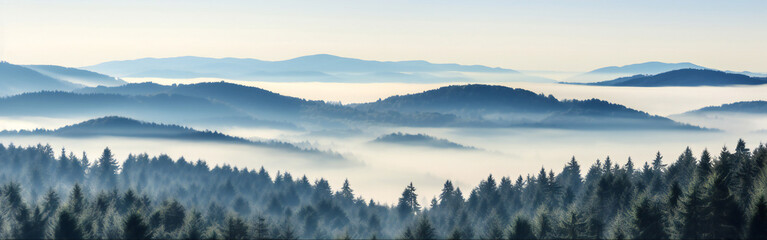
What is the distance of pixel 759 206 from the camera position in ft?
213

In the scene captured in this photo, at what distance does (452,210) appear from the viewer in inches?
5645

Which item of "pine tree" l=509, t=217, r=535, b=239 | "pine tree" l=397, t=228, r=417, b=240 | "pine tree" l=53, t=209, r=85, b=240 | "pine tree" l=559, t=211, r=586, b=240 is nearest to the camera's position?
"pine tree" l=53, t=209, r=85, b=240

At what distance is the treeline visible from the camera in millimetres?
71625

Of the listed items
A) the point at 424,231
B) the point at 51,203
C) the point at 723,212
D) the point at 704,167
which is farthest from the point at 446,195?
the point at 723,212

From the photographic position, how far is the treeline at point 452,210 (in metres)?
71.6

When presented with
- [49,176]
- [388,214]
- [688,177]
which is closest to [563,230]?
[688,177]

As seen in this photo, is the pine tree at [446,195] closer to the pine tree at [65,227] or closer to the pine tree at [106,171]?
the pine tree at [106,171]

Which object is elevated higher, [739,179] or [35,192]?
[739,179]

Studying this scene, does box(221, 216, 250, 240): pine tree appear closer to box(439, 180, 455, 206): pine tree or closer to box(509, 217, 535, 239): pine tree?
box(509, 217, 535, 239): pine tree

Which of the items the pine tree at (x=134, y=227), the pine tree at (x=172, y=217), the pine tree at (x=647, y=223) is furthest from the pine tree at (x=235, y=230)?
the pine tree at (x=647, y=223)

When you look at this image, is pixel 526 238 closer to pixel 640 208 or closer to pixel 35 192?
pixel 640 208

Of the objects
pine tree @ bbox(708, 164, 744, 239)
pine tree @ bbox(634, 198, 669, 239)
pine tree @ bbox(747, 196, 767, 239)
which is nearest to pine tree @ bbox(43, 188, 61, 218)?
pine tree @ bbox(634, 198, 669, 239)

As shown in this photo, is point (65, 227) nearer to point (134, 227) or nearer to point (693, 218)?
point (134, 227)

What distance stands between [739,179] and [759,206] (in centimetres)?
2871
